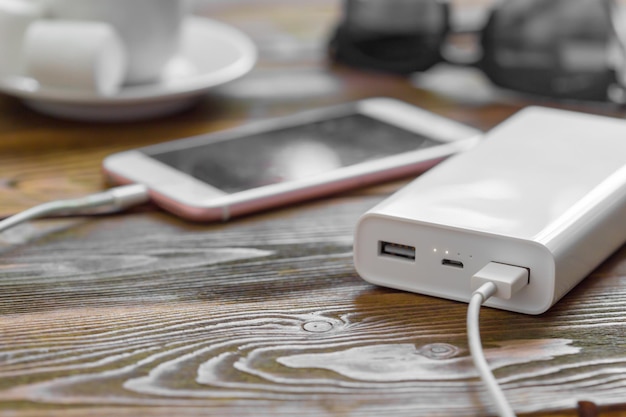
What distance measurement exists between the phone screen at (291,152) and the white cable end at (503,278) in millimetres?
222

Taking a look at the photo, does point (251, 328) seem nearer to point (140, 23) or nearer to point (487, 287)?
point (487, 287)

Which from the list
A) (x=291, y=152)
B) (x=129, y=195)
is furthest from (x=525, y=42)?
(x=129, y=195)

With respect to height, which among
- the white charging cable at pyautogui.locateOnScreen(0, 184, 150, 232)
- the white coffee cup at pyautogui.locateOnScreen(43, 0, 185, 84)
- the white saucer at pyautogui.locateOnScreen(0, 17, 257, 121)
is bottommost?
the white charging cable at pyautogui.locateOnScreen(0, 184, 150, 232)

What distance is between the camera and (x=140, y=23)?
830 millimetres

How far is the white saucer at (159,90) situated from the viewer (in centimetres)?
81

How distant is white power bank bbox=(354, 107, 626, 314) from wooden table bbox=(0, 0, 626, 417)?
0.6 inches

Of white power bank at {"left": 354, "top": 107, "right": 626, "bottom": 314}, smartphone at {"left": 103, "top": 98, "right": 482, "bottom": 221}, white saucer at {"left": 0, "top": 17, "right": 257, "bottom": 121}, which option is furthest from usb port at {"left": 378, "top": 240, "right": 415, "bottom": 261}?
white saucer at {"left": 0, "top": 17, "right": 257, "bottom": 121}

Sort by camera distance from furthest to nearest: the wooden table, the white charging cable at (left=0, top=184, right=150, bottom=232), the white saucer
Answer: the white saucer < the white charging cable at (left=0, top=184, right=150, bottom=232) < the wooden table

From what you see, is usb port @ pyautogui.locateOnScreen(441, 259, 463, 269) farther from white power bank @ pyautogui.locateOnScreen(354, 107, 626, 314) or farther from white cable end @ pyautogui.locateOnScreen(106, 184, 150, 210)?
white cable end @ pyautogui.locateOnScreen(106, 184, 150, 210)

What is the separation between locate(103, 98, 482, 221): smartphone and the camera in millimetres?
662

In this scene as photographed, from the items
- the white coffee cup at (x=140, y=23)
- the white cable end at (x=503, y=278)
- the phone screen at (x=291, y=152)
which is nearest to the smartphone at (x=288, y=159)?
the phone screen at (x=291, y=152)

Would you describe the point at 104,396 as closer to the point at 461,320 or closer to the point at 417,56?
the point at 461,320

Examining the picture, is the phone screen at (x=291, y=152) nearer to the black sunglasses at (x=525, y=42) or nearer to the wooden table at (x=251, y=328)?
the wooden table at (x=251, y=328)

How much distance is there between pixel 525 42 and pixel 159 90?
0.36 metres
